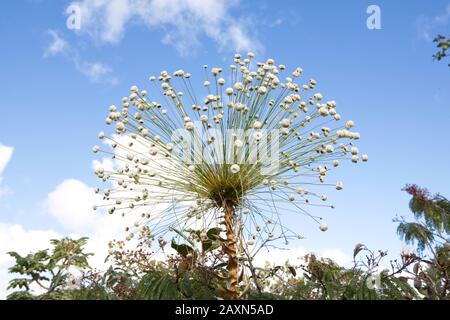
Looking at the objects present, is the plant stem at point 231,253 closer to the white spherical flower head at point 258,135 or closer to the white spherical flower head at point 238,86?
the white spherical flower head at point 258,135

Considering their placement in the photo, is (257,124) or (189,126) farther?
(189,126)

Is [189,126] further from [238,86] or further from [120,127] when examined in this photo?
[120,127]

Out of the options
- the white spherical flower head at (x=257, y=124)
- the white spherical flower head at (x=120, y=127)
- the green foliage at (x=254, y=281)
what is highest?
the white spherical flower head at (x=120, y=127)

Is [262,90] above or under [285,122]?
above

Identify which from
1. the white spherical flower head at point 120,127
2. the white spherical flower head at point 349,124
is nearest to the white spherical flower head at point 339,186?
the white spherical flower head at point 349,124

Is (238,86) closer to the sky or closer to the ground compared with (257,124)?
closer to the sky

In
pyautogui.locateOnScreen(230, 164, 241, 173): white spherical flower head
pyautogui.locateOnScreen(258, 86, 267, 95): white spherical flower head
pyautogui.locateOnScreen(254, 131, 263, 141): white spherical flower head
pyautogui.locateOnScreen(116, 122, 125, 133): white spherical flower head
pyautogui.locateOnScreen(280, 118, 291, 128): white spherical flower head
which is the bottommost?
pyautogui.locateOnScreen(230, 164, 241, 173): white spherical flower head

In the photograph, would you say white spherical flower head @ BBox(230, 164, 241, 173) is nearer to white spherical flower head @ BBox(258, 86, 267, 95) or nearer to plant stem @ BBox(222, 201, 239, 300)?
plant stem @ BBox(222, 201, 239, 300)

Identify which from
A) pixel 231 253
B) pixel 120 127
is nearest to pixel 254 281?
pixel 231 253

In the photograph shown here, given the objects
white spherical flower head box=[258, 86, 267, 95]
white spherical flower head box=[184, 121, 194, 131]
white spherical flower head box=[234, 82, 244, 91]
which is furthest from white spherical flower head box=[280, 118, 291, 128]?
white spherical flower head box=[184, 121, 194, 131]

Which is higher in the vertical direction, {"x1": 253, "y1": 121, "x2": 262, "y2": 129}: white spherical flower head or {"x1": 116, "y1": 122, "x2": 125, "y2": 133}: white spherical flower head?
{"x1": 116, "y1": 122, "x2": 125, "y2": 133}: white spherical flower head

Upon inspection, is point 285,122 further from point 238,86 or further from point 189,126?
point 189,126

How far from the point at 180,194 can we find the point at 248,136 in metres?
0.77

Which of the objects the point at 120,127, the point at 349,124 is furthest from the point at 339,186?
the point at 120,127
